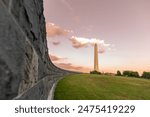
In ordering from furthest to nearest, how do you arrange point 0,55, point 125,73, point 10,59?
1. point 125,73
2. point 10,59
3. point 0,55

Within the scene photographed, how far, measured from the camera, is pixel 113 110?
5.39ft

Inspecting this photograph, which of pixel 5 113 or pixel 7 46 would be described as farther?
pixel 5 113

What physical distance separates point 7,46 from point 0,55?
0.10 m

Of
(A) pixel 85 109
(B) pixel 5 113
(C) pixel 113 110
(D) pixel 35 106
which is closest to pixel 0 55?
(B) pixel 5 113

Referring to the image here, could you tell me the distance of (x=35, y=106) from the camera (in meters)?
1.50

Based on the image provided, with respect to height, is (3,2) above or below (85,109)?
above

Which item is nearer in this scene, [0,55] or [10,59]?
[0,55]

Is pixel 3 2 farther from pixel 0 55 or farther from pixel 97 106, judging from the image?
pixel 97 106

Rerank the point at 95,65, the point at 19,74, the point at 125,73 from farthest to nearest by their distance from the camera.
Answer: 1. the point at 95,65
2. the point at 125,73
3. the point at 19,74

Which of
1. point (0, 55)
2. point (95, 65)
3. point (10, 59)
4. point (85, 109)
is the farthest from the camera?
point (95, 65)

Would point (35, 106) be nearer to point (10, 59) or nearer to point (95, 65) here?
point (10, 59)

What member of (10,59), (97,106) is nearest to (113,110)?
(97,106)

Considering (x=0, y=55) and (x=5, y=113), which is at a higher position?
(x=0, y=55)

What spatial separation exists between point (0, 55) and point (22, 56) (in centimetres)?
35
